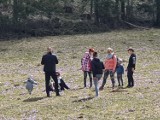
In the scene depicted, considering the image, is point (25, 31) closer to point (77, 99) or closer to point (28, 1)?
point (28, 1)

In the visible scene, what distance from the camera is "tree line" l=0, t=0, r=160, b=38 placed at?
227ft

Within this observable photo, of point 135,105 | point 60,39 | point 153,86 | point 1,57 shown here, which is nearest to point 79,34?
point 60,39

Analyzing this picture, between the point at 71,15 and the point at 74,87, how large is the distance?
49.6 m

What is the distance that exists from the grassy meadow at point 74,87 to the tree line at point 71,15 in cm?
930

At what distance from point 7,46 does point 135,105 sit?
→ 124 ft

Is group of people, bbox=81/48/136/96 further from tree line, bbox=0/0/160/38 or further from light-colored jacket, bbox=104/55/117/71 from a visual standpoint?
tree line, bbox=0/0/160/38

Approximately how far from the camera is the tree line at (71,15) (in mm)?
69062

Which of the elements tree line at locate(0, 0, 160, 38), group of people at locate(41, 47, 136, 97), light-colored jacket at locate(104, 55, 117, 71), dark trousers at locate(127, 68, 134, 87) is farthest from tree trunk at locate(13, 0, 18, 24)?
light-colored jacket at locate(104, 55, 117, 71)

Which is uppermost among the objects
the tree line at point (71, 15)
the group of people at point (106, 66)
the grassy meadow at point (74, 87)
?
the tree line at point (71, 15)

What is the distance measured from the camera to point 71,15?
76.9 meters

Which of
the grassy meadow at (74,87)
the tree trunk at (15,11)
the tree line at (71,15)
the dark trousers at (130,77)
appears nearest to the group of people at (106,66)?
the dark trousers at (130,77)

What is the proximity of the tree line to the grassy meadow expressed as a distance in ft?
30.5

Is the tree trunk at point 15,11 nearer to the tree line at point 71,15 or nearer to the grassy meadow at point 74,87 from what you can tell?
the tree line at point 71,15

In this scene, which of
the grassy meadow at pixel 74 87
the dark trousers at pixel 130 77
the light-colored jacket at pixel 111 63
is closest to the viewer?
the grassy meadow at pixel 74 87
